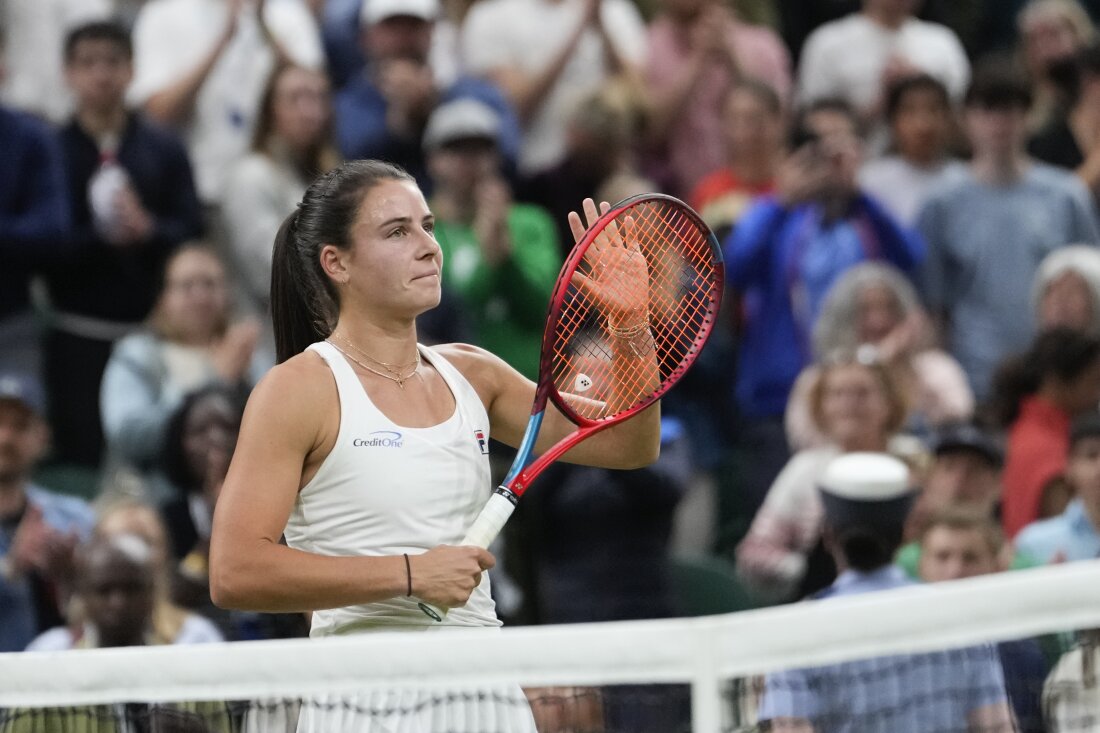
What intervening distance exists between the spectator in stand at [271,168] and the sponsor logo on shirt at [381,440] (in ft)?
15.5

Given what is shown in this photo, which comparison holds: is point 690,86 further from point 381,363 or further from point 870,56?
point 381,363

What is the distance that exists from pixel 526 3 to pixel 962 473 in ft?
11.8

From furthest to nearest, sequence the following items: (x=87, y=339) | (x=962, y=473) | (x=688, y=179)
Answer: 1. (x=688, y=179)
2. (x=87, y=339)
3. (x=962, y=473)

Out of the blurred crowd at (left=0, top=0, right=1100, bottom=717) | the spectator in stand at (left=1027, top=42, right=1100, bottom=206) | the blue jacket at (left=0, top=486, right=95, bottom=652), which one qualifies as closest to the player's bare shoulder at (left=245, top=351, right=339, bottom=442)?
the blurred crowd at (left=0, top=0, right=1100, bottom=717)

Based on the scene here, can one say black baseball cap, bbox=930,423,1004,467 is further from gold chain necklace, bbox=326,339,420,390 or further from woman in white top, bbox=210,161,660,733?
gold chain necklace, bbox=326,339,420,390

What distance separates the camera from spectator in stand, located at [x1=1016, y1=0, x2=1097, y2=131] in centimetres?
998

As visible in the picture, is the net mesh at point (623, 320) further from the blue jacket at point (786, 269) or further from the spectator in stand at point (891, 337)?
the blue jacket at point (786, 269)

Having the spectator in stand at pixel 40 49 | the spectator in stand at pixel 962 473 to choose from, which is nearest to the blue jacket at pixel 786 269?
the spectator in stand at pixel 962 473

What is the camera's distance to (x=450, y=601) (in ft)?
12.2

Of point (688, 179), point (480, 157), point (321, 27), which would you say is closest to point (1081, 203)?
point (688, 179)

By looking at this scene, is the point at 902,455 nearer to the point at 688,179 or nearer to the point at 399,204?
the point at 688,179

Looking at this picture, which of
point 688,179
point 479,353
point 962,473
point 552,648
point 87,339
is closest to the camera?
point 552,648

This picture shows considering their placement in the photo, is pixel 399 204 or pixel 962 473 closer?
pixel 399 204

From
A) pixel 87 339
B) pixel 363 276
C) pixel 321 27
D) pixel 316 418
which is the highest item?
pixel 321 27
